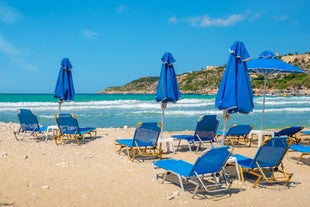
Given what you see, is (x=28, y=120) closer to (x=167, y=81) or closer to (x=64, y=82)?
(x=64, y=82)

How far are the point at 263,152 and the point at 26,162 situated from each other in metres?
4.66

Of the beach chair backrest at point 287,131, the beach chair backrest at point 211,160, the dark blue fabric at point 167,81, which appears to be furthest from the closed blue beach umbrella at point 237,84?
the beach chair backrest at point 287,131

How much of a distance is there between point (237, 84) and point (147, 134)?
231 centimetres

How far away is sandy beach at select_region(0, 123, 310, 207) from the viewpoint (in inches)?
175

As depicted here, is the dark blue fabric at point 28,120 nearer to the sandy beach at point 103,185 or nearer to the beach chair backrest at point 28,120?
the beach chair backrest at point 28,120

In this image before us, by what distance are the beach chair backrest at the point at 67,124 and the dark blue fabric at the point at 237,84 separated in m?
4.54

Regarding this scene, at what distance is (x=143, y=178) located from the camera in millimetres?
5605

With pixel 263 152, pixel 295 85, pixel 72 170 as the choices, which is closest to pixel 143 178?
pixel 72 170

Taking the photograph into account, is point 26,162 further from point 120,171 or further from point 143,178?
point 143,178

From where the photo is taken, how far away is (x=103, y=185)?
512cm

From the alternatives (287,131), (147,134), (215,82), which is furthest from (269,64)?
(215,82)

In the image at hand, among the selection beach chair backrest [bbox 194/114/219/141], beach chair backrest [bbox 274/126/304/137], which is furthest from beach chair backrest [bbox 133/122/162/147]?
beach chair backrest [bbox 274/126/304/137]

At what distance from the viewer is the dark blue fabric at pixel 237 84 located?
6.03 metres

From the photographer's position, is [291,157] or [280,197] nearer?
[280,197]
